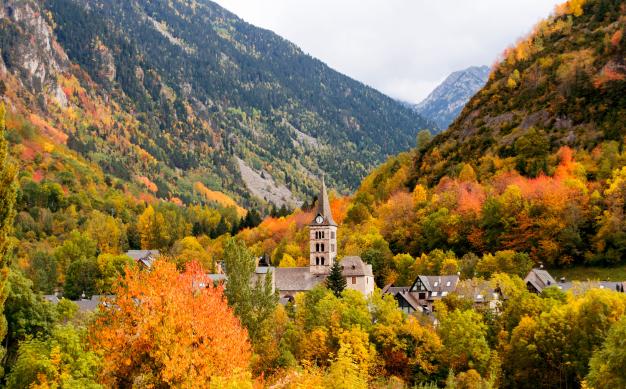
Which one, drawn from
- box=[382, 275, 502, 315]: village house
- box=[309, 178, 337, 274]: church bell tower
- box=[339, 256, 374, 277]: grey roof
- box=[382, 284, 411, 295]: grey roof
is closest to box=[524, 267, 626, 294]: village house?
box=[382, 275, 502, 315]: village house

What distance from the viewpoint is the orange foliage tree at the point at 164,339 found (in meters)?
38.2

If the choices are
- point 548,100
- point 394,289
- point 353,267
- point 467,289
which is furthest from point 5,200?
point 548,100

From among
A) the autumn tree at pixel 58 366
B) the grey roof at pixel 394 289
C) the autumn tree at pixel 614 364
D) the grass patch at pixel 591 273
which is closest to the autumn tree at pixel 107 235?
the grey roof at pixel 394 289

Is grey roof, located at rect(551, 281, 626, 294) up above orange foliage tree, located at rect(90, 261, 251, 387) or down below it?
above

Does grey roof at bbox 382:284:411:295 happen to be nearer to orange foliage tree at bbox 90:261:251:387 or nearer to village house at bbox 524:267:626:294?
village house at bbox 524:267:626:294

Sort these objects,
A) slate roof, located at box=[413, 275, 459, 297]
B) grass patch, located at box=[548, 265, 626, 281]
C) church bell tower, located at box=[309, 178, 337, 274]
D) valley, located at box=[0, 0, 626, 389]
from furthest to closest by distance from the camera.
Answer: church bell tower, located at box=[309, 178, 337, 274] → slate roof, located at box=[413, 275, 459, 297] → grass patch, located at box=[548, 265, 626, 281] → valley, located at box=[0, 0, 626, 389]

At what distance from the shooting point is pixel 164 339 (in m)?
38.0

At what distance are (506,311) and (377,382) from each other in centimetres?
2218

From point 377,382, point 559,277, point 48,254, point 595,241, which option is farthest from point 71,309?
point 48,254

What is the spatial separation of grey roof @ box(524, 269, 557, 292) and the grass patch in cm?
529

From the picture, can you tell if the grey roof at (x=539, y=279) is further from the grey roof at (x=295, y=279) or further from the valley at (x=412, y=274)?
the grey roof at (x=295, y=279)

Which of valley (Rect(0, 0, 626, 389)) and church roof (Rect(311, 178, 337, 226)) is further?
church roof (Rect(311, 178, 337, 226))

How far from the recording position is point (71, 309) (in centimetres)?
6656

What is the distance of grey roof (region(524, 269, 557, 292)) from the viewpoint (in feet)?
321
